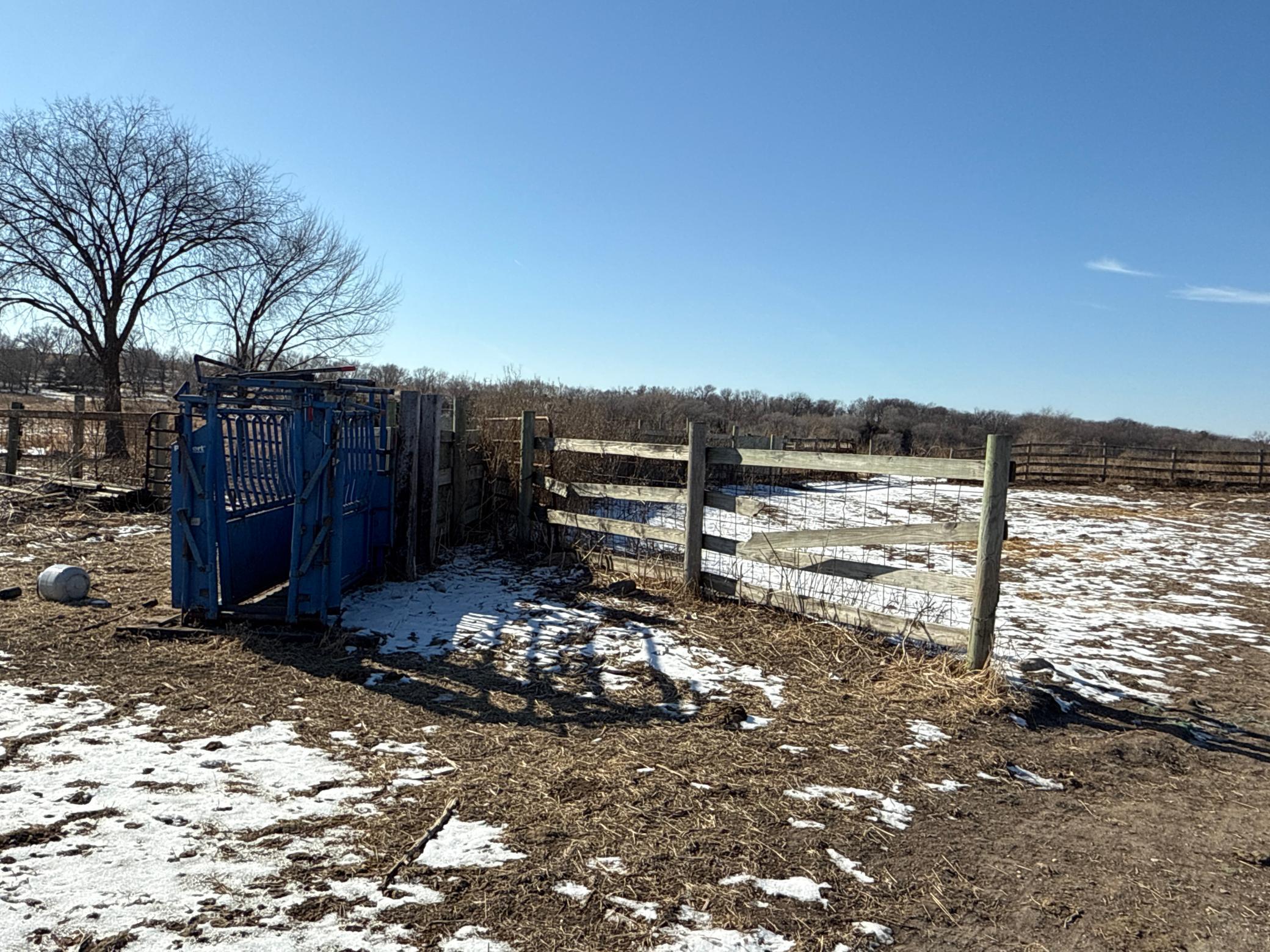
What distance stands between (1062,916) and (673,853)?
144 centimetres

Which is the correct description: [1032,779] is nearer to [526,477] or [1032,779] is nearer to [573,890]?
[573,890]

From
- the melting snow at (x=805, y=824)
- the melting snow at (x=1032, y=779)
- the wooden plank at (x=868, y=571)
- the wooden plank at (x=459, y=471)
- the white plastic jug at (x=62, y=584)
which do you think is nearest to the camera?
the melting snow at (x=805, y=824)

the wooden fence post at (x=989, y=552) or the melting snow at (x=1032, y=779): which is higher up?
the wooden fence post at (x=989, y=552)

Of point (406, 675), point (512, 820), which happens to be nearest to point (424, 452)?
point (406, 675)

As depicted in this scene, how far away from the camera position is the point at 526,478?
9.13m

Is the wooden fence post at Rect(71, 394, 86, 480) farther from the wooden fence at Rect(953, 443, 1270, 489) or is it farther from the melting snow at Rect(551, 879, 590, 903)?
the wooden fence at Rect(953, 443, 1270, 489)

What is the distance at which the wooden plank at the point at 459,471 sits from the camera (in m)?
9.02

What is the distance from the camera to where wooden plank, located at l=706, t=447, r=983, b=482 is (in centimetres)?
561

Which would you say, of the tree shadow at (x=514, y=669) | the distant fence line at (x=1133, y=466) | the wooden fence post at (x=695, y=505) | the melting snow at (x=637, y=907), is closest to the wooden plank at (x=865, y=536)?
the wooden fence post at (x=695, y=505)

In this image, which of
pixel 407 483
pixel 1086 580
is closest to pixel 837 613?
pixel 407 483

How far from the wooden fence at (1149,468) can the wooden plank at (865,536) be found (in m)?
23.8

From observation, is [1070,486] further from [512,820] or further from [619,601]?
[512,820]

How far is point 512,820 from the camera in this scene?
3.29 metres

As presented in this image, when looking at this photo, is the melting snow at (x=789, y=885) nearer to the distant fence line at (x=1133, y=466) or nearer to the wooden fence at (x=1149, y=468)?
the distant fence line at (x=1133, y=466)
